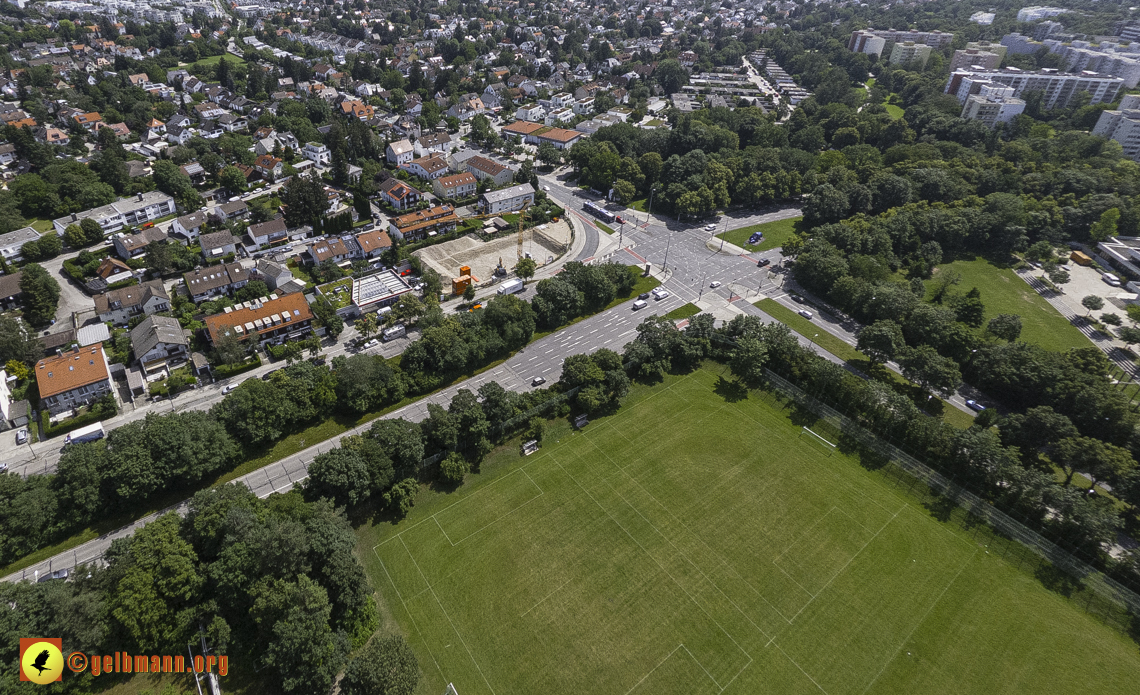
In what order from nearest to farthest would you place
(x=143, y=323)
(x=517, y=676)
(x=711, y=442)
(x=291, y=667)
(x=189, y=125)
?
(x=291, y=667) < (x=517, y=676) < (x=711, y=442) < (x=143, y=323) < (x=189, y=125)

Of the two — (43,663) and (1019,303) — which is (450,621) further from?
(1019,303)

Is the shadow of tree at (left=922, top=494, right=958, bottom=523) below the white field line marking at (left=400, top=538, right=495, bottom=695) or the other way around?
below

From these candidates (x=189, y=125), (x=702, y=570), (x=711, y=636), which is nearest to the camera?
(x=711, y=636)

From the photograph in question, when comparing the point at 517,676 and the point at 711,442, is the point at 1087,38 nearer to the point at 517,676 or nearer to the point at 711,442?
the point at 711,442

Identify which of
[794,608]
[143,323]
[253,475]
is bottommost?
[794,608]

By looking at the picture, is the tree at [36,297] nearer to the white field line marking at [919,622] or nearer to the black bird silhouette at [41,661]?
the black bird silhouette at [41,661]

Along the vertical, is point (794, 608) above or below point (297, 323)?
below

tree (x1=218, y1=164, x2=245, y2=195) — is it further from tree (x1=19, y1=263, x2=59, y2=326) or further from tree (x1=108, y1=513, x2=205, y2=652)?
tree (x1=108, y1=513, x2=205, y2=652)

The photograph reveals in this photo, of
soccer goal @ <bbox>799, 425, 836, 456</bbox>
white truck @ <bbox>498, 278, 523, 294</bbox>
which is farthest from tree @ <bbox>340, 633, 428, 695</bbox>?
white truck @ <bbox>498, 278, 523, 294</bbox>

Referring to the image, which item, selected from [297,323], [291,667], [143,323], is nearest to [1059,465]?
[291,667]
